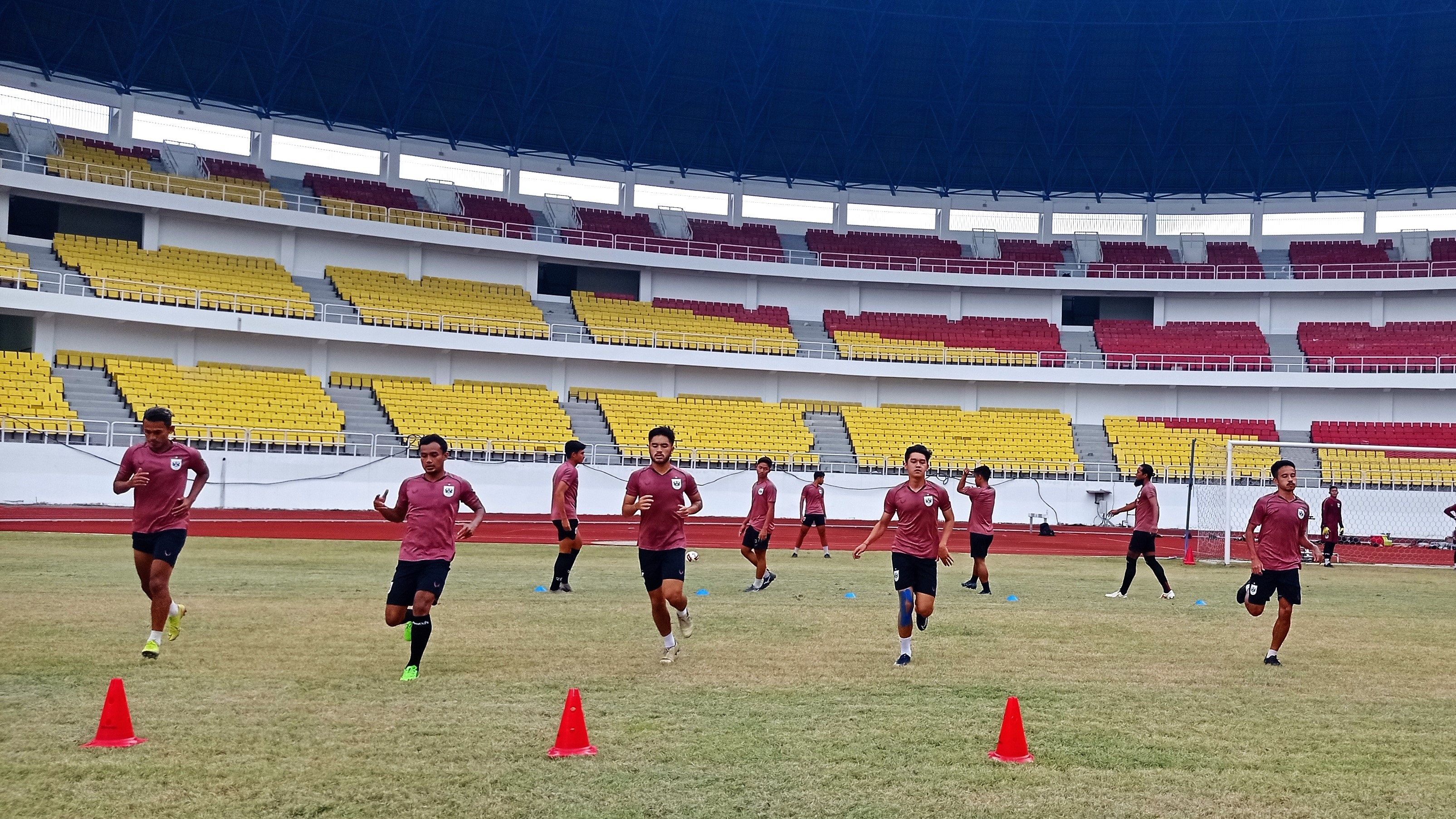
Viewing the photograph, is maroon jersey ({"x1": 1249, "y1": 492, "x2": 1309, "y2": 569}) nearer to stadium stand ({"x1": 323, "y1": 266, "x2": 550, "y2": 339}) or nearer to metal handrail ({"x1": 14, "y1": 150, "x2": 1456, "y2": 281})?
stadium stand ({"x1": 323, "y1": 266, "x2": 550, "y2": 339})

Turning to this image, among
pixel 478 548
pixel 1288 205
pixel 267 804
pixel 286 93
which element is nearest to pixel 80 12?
pixel 286 93

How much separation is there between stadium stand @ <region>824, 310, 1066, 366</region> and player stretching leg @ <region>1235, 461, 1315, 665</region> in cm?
3443

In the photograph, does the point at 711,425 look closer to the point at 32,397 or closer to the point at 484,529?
the point at 484,529

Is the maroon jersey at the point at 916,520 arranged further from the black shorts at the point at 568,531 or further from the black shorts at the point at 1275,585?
the black shorts at the point at 568,531

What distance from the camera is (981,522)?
58.3 feet

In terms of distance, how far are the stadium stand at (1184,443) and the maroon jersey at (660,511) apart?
31915mm

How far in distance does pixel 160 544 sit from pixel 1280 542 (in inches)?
428

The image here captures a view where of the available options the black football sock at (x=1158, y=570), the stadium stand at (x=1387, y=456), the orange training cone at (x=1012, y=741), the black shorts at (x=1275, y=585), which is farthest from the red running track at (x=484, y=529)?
the orange training cone at (x=1012, y=741)

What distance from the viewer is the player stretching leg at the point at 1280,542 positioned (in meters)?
11.1

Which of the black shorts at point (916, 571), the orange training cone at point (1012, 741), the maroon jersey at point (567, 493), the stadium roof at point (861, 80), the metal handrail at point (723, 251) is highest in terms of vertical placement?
the stadium roof at point (861, 80)

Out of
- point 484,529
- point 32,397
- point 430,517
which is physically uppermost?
point 32,397

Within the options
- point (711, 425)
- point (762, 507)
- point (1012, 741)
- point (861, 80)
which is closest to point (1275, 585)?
point (1012, 741)

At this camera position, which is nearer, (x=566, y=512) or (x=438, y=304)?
(x=566, y=512)

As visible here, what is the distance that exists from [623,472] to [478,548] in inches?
522
